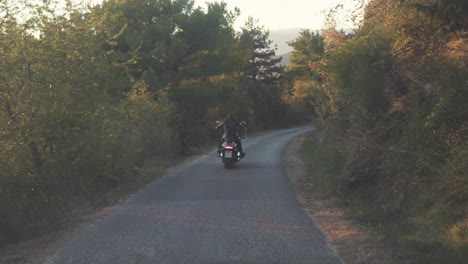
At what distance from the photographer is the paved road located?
24.2ft

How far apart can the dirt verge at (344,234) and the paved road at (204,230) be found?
0.59 feet

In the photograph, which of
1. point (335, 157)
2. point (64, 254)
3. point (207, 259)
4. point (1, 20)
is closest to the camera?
point (207, 259)

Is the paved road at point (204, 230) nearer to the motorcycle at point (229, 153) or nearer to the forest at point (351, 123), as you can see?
the forest at point (351, 123)

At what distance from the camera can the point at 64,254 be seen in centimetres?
779

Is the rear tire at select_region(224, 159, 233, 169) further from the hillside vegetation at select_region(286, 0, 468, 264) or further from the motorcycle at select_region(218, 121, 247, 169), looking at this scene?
the hillside vegetation at select_region(286, 0, 468, 264)

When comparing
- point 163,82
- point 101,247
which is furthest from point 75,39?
point 163,82

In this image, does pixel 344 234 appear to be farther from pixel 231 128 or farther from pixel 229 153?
pixel 231 128

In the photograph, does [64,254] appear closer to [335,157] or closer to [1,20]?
[1,20]

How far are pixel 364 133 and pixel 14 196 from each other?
696 cm

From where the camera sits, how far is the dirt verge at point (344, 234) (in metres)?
7.07

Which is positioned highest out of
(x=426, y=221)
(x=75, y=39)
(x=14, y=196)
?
(x=75, y=39)

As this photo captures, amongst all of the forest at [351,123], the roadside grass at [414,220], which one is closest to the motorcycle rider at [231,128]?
the forest at [351,123]

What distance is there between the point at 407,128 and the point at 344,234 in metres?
2.72

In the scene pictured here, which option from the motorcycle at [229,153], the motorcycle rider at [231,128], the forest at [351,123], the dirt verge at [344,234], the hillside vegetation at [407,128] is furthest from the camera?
the motorcycle rider at [231,128]
